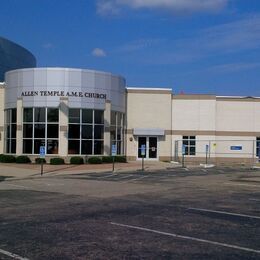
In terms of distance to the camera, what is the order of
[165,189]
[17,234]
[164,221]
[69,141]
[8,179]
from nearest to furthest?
[17,234]
[164,221]
[165,189]
[8,179]
[69,141]

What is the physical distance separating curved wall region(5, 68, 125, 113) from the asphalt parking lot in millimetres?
21170

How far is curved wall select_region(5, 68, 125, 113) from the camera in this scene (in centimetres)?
3878

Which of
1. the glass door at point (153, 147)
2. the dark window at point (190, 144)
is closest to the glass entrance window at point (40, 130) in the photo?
the glass door at point (153, 147)

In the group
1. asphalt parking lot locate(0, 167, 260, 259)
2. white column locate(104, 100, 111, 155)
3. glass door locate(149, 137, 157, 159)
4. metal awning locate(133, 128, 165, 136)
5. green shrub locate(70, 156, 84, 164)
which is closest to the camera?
asphalt parking lot locate(0, 167, 260, 259)

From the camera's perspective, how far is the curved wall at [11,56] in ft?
209

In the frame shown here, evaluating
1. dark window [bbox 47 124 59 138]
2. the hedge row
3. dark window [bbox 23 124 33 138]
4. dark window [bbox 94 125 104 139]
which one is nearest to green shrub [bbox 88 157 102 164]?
the hedge row

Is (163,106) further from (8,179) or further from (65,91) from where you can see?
(8,179)

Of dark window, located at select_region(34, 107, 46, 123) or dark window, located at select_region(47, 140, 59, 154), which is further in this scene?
dark window, located at select_region(34, 107, 46, 123)

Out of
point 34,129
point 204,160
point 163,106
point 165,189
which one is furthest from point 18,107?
point 165,189

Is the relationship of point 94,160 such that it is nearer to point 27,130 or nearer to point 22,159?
point 22,159

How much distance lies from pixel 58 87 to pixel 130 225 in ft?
96.1

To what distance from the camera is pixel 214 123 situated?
150 feet

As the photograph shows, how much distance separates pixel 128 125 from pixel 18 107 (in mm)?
9995

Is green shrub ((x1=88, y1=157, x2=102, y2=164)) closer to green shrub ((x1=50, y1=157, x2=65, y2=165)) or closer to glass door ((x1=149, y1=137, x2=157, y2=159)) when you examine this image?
green shrub ((x1=50, y1=157, x2=65, y2=165))
